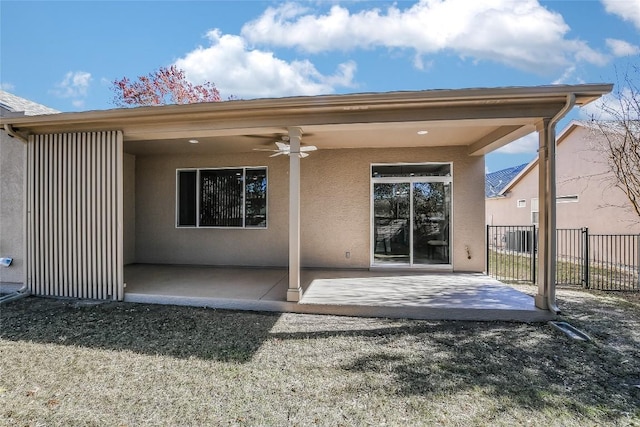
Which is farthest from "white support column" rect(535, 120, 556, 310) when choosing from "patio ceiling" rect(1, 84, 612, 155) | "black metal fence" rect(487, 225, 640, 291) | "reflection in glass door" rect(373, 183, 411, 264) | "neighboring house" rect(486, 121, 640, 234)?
"neighboring house" rect(486, 121, 640, 234)

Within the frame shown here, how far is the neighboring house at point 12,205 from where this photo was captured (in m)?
5.79

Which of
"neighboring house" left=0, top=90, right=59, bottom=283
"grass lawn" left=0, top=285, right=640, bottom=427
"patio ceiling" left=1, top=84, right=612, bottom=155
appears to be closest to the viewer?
"grass lawn" left=0, top=285, right=640, bottom=427

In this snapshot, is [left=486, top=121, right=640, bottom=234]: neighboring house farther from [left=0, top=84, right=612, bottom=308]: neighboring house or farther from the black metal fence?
[left=0, top=84, right=612, bottom=308]: neighboring house

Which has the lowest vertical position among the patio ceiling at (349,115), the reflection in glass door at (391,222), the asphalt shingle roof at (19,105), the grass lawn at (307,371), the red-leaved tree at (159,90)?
the grass lawn at (307,371)

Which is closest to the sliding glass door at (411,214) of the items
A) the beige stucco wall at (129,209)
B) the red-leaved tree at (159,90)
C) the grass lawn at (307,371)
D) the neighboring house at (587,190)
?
the grass lawn at (307,371)

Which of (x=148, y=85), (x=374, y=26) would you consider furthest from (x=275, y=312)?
(x=148, y=85)

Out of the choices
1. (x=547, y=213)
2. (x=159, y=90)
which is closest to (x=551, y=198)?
(x=547, y=213)

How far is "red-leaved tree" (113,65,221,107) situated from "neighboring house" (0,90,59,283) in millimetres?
11251

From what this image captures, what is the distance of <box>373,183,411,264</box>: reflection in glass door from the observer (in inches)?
295

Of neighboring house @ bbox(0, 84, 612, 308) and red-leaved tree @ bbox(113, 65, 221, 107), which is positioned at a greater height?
red-leaved tree @ bbox(113, 65, 221, 107)

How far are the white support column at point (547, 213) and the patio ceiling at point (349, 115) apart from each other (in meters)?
0.30

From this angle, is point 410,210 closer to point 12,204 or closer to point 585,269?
point 585,269

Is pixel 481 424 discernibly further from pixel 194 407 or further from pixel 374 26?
pixel 374 26

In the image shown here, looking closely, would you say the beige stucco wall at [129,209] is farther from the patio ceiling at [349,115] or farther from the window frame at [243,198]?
the patio ceiling at [349,115]
